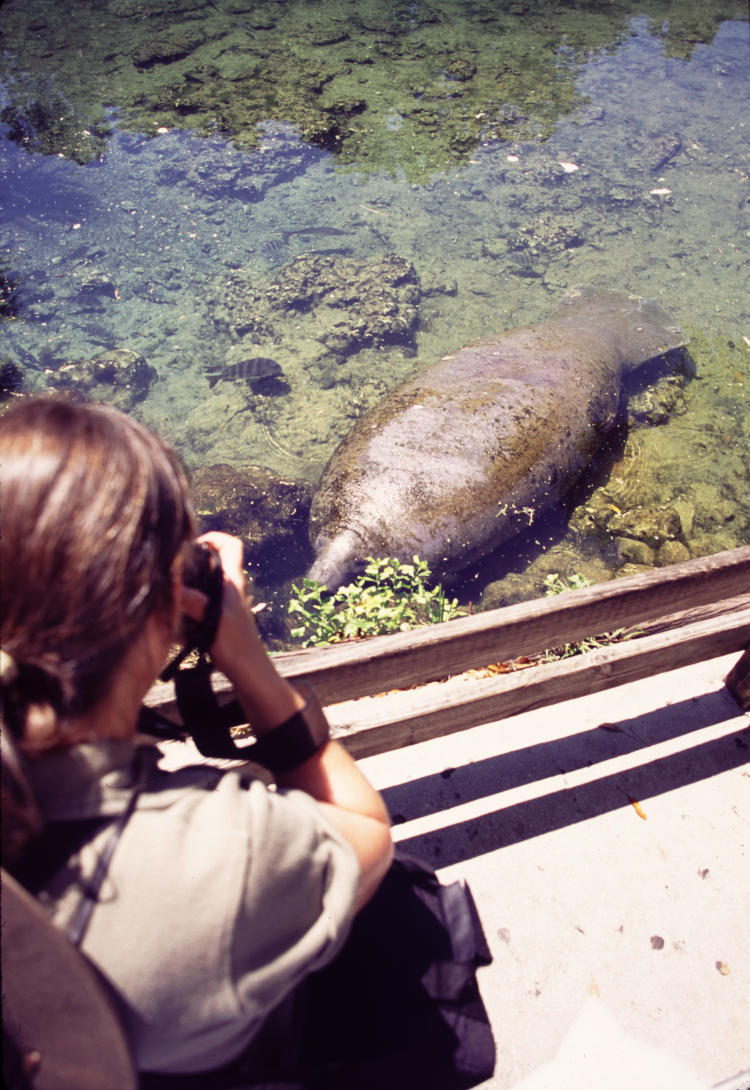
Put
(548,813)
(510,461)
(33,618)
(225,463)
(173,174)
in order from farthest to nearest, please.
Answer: (173,174) < (225,463) < (510,461) < (548,813) < (33,618)

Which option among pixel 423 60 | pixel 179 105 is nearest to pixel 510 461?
pixel 179 105

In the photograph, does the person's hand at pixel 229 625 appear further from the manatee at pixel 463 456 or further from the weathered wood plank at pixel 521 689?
the manatee at pixel 463 456

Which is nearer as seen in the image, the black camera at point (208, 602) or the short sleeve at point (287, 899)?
the short sleeve at point (287, 899)

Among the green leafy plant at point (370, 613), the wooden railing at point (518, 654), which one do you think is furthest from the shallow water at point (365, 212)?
the wooden railing at point (518, 654)

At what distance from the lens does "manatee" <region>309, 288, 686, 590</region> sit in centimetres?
473

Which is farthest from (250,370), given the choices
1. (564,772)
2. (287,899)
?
(287,899)

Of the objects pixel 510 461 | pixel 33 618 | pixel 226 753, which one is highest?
pixel 33 618

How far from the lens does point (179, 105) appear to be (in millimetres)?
10938

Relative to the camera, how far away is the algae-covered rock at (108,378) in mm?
6934

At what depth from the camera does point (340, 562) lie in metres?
4.64

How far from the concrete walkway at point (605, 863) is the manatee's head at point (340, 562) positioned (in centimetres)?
204

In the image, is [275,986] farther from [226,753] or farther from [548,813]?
[548,813]

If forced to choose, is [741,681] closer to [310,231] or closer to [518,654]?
[518,654]

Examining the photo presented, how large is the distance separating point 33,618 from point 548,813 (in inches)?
93.3
